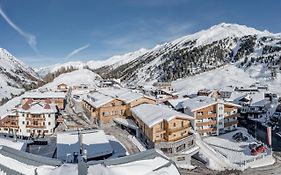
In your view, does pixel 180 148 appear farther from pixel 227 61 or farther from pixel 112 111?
pixel 227 61

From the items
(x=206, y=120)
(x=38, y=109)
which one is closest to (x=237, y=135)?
(x=206, y=120)

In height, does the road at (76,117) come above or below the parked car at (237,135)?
above

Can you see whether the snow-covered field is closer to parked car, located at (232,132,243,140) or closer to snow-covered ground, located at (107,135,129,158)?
parked car, located at (232,132,243,140)

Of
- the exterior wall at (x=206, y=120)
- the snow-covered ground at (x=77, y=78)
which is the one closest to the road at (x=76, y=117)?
the exterior wall at (x=206, y=120)

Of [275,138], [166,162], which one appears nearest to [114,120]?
[275,138]

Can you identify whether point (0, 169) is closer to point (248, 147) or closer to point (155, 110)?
point (155, 110)

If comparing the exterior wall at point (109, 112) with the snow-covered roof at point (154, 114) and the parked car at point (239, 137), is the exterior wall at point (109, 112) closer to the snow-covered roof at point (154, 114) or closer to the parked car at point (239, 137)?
the snow-covered roof at point (154, 114)
